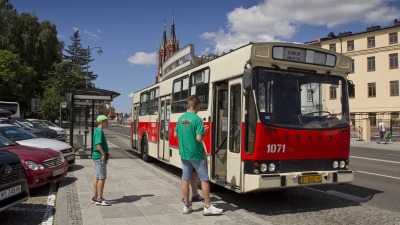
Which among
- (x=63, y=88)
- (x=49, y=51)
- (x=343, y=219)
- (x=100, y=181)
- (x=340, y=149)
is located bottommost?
(x=343, y=219)

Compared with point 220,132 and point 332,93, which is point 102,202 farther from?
point 332,93

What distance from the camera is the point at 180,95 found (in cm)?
1095

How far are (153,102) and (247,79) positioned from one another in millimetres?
8003

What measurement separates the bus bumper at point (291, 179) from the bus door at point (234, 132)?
0.42 metres

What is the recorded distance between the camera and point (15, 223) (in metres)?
6.48

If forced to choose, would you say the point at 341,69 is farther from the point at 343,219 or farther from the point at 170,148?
the point at 170,148

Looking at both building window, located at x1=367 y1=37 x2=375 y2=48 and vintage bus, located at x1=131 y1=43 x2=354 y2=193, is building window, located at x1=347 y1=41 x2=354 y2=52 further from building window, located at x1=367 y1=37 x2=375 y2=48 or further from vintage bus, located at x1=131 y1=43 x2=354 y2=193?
vintage bus, located at x1=131 y1=43 x2=354 y2=193

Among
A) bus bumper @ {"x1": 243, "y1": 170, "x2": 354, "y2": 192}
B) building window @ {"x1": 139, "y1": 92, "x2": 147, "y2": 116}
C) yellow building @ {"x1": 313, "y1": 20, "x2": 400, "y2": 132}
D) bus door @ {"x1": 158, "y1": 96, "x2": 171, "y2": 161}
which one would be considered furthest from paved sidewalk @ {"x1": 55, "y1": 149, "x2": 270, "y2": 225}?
yellow building @ {"x1": 313, "y1": 20, "x2": 400, "y2": 132}

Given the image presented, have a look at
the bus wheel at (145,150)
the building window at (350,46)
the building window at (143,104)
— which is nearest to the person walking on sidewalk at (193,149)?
the bus wheel at (145,150)

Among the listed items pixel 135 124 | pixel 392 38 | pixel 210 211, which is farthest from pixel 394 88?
pixel 210 211

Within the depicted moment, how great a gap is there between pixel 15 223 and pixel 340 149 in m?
6.08

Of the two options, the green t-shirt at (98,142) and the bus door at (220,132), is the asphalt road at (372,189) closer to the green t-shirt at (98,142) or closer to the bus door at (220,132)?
the bus door at (220,132)

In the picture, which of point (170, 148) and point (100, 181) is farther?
point (170, 148)

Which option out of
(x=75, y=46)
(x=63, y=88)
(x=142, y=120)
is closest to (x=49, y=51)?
(x=63, y=88)
